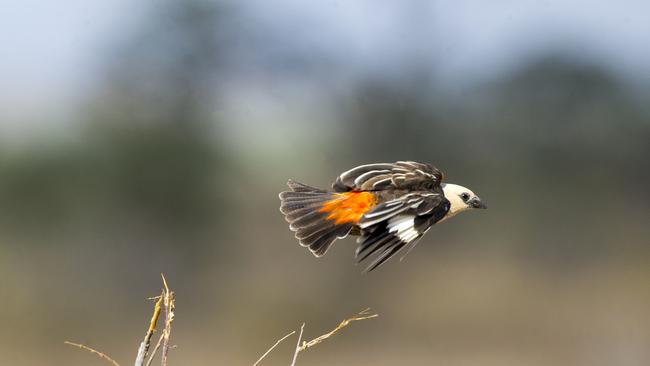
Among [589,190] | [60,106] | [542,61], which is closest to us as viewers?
[589,190]

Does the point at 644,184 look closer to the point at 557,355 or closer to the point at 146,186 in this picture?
the point at 557,355

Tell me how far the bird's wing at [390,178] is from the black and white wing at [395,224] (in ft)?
0.49

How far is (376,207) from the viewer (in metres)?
4.26

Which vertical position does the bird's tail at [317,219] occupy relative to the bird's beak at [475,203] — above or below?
above

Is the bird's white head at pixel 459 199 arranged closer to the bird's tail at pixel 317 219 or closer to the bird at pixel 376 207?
the bird at pixel 376 207

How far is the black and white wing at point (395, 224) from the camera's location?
4.07 m

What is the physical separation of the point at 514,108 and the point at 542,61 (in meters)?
1.36

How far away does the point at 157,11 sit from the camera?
20281 mm

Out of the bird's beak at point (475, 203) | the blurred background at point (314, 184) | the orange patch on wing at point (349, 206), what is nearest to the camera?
the orange patch on wing at point (349, 206)

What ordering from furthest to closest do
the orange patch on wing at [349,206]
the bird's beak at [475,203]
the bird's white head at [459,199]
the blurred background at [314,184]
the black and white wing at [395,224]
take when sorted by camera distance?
the blurred background at [314,184], the bird's beak at [475,203], the bird's white head at [459,199], the orange patch on wing at [349,206], the black and white wing at [395,224]

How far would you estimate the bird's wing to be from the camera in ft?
14.9

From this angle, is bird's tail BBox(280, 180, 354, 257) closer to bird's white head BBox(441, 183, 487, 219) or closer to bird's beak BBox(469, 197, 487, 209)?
bird's white head BBox(441, 183, 487, 219)

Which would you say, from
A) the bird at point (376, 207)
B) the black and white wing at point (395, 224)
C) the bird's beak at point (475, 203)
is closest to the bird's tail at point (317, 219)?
the bird at point (376, 207)

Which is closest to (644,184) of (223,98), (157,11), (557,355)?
(557,355)
